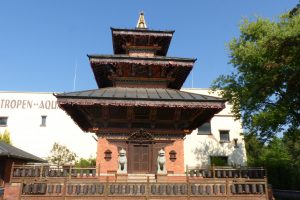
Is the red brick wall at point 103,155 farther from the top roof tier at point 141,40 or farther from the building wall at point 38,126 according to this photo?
the building wall at point 38,126

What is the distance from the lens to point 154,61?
1789 cm

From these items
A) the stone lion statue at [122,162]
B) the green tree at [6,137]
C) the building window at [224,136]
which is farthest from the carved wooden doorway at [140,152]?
the green tree at [6,137]

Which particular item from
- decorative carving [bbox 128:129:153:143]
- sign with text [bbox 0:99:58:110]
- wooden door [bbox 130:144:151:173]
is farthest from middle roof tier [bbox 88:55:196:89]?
sign with text [bbox 0:99:58:110]

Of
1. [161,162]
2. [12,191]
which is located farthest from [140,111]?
[12,191]

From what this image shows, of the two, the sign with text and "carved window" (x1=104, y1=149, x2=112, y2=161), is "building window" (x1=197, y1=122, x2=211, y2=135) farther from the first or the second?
"carved window" (x1=104, y1=149, x2=112, y2=161)

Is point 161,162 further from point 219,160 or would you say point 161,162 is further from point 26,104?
point 26,104

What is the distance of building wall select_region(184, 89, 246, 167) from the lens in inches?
1448

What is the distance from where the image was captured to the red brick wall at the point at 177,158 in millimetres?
16484

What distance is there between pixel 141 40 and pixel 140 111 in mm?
6491

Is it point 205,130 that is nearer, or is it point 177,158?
point 177,158

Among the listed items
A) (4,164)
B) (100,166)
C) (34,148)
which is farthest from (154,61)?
(34,148)

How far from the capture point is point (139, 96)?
53.2ft

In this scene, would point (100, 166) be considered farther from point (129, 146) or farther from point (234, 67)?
point (234, 67)

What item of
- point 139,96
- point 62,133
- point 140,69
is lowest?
point 139,96
